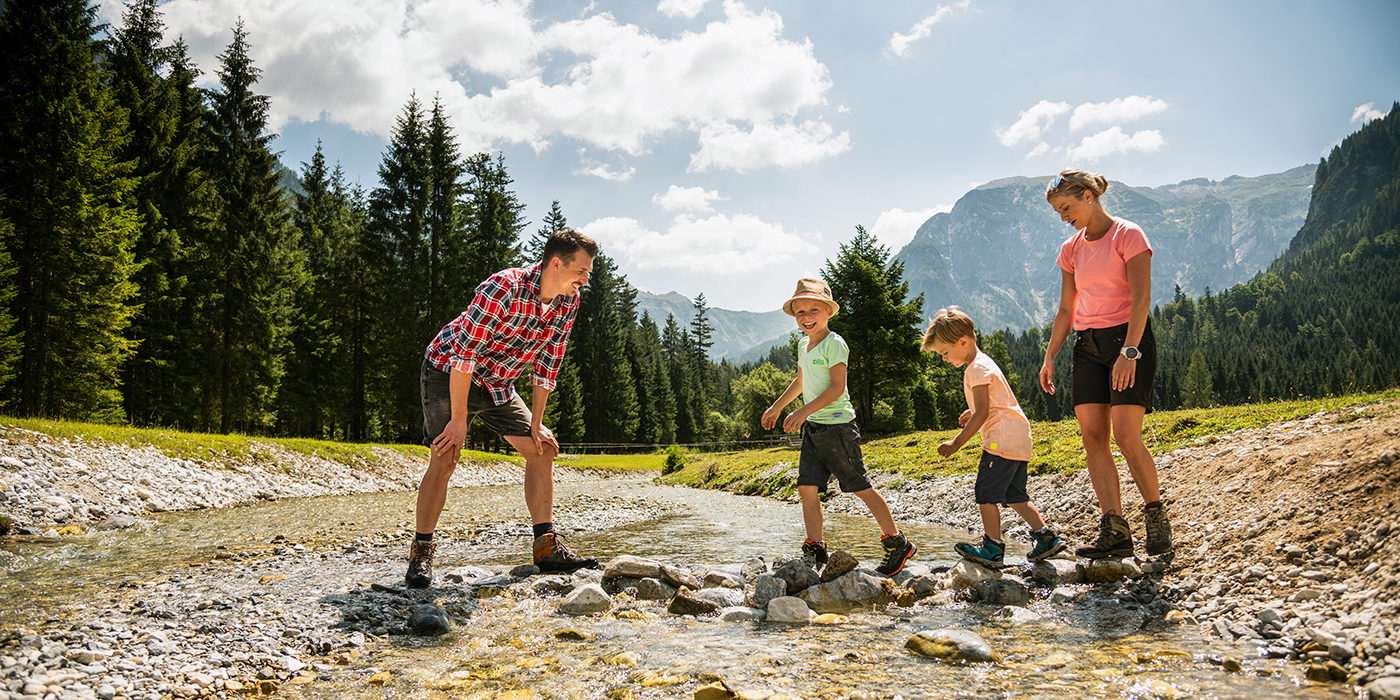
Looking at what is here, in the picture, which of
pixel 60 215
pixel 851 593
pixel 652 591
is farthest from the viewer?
pixel 60 215

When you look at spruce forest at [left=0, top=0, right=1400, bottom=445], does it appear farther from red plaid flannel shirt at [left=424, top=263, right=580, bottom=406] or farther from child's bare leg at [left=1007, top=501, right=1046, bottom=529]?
red plaid flannel shirt at [left=424, top=263, right=580, bottom=406]

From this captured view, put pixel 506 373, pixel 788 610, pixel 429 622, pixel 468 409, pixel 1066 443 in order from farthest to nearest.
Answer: pixel 1066 443, pixel 506 373, pixel 468 409, pixel 788 610, pixel 429 622

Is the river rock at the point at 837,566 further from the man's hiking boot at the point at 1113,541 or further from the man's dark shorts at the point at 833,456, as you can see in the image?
the man's hiking boot at the point at 1113,541

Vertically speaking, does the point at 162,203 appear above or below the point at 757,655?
above

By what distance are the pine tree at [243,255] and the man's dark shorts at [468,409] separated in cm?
2805

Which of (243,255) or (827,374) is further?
(243,255)

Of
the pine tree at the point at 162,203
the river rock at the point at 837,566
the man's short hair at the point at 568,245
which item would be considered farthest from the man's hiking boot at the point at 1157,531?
the pine tree at the point at 162,203

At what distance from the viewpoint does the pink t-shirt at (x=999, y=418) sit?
17.4ft

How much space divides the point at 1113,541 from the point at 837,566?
7.26 ft

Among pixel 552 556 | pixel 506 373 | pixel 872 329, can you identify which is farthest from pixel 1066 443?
pixel 872 329

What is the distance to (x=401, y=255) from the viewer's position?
115ft

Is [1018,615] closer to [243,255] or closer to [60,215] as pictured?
[60,215]

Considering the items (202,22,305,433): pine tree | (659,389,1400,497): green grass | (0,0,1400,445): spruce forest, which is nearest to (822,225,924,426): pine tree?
(0,0,1400,445): spruce forest

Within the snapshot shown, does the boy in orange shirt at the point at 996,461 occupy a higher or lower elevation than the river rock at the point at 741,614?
higher
